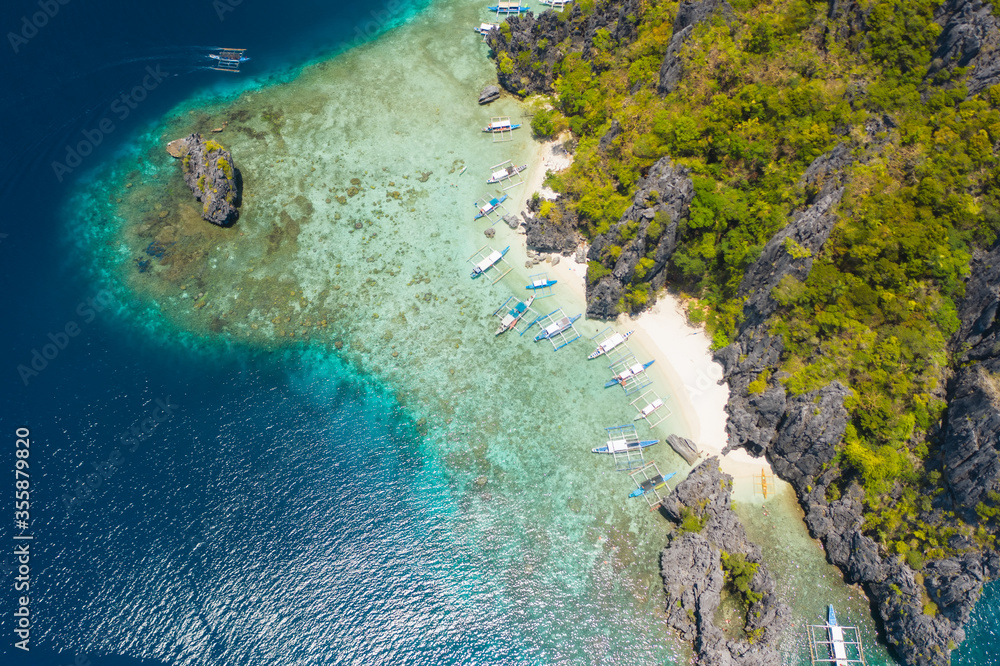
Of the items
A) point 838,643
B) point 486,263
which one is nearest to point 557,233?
point 486,263

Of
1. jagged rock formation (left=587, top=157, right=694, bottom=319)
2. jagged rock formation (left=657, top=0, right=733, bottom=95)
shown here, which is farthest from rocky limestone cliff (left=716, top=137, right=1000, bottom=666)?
jagged rock formation (left=657, top=0, right=733, bottom=95)

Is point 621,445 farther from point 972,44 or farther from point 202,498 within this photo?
point 972,44

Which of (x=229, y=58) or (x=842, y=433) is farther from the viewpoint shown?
(x=229, y=58)

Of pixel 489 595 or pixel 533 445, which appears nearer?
pixel 489 595

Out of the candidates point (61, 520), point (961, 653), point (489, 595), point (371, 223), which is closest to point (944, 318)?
point (961, 653)

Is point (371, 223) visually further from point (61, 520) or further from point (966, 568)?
point (966, 568)

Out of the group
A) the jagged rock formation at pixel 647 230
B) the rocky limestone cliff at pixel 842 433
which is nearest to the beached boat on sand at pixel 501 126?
the jagged rock formation at pixel 647 230
